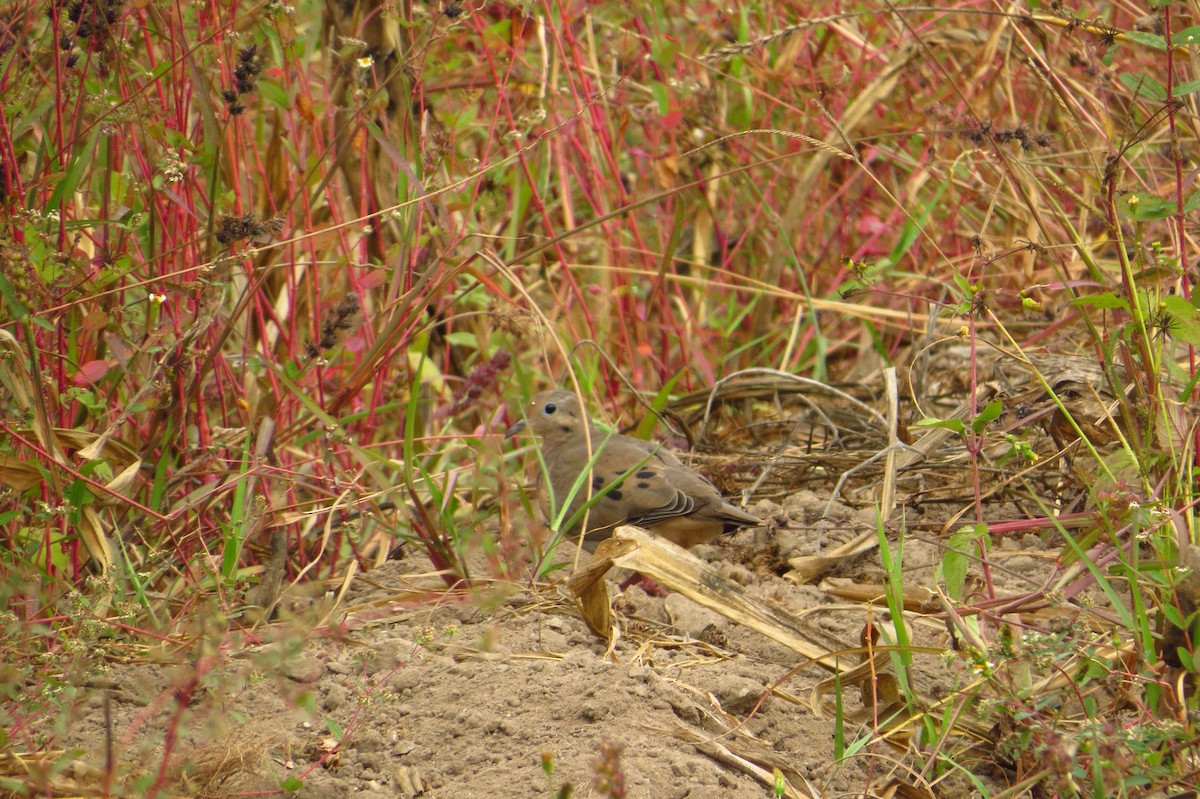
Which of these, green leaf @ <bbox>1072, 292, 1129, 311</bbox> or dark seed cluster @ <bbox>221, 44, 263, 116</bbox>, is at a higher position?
dark seed cluster @ <bbox>221, 44, 263, 116</bbox>

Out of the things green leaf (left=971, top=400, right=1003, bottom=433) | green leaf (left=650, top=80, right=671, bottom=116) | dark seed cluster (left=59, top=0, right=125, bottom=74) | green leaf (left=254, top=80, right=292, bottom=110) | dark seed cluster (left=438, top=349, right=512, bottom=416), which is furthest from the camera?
green leaf (left=650, top=80, right=671, bottom=116)

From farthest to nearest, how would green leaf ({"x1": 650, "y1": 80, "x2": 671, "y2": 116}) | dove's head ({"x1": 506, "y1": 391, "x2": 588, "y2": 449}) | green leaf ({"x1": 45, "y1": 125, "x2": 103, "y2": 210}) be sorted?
green leaf ({"x1": 650, "y1": 80, "x2": 671, "y2": 116}) → dove's head ({"x1": 506, "y1": 391, "x2": 588, "y2": 449}) → green leaf ({"x1": 45, "y1": 125, "x2": 103, "y2": 210})

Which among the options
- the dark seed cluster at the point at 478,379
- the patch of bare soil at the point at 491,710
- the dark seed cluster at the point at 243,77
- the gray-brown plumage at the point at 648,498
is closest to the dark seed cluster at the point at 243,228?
the dark seed cluster at the point at 243,77

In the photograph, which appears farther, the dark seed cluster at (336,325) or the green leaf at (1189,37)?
the dark seed cluster at (336,325)

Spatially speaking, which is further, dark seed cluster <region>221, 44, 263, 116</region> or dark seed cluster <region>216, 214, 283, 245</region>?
dark seed cluster <region>221, 44, 263, 116</region>

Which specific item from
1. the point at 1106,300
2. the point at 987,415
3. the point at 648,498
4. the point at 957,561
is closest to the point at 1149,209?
the point at 1106,300

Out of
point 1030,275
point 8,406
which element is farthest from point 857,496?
point 8,406

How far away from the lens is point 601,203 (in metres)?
5.00

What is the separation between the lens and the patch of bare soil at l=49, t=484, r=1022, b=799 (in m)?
2.36

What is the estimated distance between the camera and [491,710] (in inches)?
104

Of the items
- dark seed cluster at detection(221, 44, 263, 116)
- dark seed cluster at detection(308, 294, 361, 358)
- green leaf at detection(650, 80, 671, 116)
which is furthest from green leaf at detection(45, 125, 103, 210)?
green leaf at detection(650, 80, 671, 116)

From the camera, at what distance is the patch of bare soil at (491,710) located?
7.75 feet

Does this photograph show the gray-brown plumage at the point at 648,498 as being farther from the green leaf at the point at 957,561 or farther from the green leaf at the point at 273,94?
the green leaf at the point at 957,561

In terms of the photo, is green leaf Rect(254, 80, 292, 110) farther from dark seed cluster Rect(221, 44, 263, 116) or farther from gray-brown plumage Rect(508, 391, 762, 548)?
gray-brown plumage Rect(508, 391, 762, 548)
